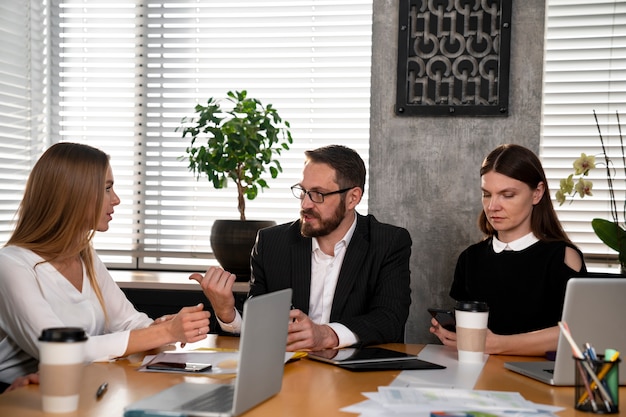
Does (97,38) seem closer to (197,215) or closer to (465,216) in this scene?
(197,215)

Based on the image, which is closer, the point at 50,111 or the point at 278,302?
the point at 278,302

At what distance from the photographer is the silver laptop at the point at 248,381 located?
1.44 m

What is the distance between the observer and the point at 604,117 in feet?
11.5

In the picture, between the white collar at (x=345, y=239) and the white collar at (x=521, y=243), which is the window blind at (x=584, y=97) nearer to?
the white collar at (x=521, y=243)

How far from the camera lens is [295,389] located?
1757 millimetres

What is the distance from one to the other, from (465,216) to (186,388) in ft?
6.41

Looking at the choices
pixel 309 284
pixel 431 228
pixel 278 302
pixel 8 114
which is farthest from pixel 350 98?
pixel 278 302

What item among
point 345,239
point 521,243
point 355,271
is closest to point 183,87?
point 345,239

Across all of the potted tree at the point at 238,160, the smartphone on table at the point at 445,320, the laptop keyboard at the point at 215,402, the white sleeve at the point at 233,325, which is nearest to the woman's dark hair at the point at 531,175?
the smartphone on table at the point at 445,320

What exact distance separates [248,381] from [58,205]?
3.27ft

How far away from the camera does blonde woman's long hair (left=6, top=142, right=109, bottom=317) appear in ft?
7.27

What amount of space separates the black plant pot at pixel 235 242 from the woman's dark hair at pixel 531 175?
117 centimetres

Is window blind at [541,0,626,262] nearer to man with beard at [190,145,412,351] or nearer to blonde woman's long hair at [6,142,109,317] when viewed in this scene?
man with beard at [190,145,412,351]

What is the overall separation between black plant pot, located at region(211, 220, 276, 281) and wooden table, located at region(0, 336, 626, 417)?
1463 mm
